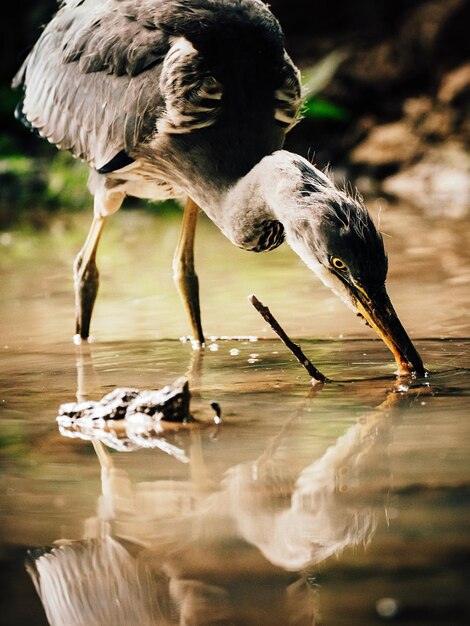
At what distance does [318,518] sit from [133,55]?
3692mm

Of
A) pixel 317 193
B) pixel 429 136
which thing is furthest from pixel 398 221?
pixel 317 193

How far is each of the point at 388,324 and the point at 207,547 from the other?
215 cm

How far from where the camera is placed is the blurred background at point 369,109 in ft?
49.4

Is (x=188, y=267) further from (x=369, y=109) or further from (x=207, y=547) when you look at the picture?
(x=369, y=109)

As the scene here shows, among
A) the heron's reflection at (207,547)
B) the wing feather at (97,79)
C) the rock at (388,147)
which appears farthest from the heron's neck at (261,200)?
the rock at (388,147)

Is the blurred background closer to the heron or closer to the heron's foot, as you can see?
the heron's foot

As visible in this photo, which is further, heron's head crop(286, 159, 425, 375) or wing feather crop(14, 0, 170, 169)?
wing feather crop(14, 0, 170, 169)

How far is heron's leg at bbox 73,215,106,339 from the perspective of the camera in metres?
7.02

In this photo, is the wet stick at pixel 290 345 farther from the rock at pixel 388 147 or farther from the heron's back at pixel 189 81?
the rock at pixel 388 147

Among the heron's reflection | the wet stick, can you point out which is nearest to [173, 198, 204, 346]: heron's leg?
the wet stick

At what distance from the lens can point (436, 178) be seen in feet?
48.6

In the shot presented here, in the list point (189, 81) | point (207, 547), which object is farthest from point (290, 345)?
point (207, 547)

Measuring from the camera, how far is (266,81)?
629cm

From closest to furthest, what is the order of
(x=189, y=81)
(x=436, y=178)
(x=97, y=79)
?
(x=189, y=81) → (x=97, y=79) → (x=436, y=178)
